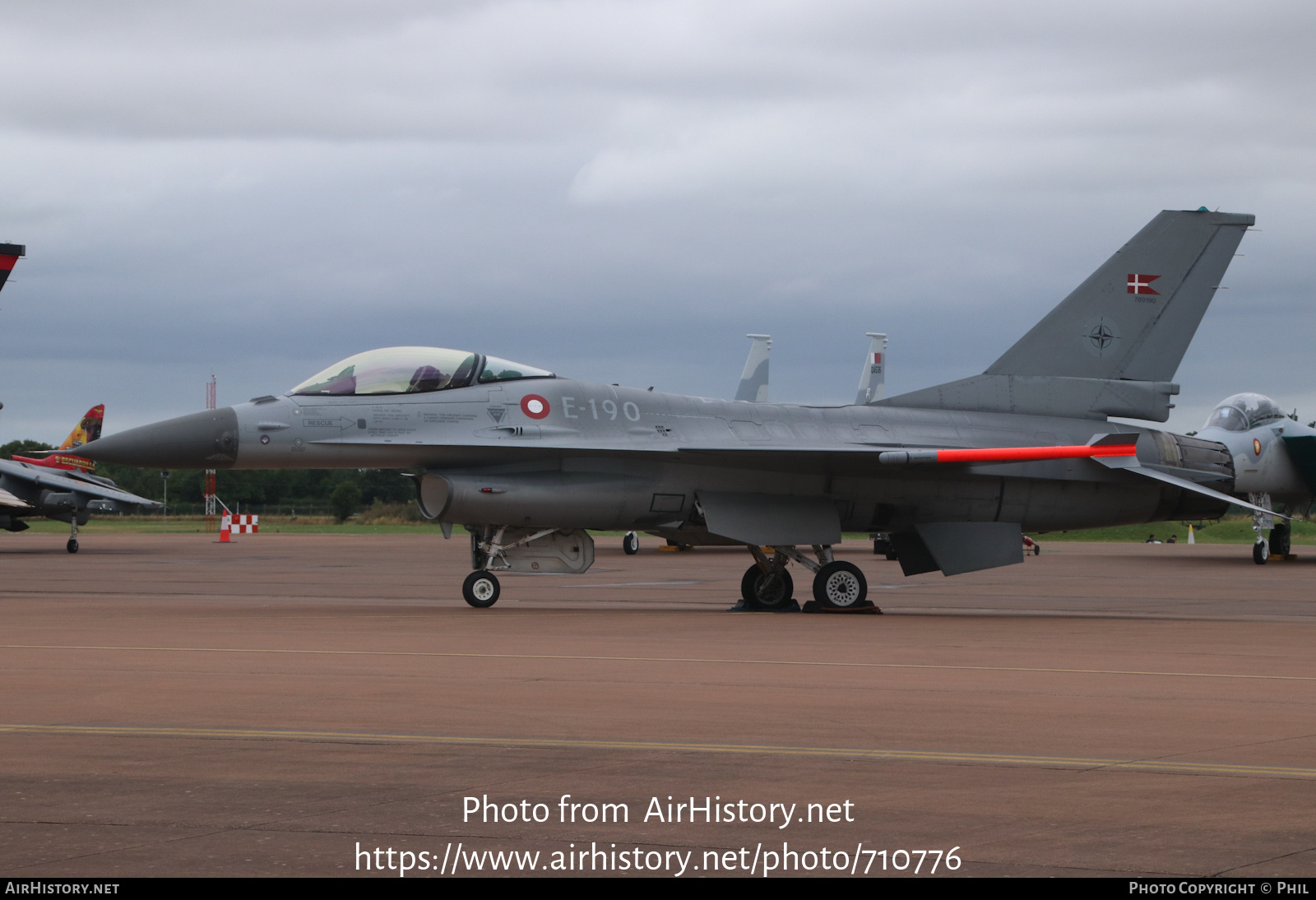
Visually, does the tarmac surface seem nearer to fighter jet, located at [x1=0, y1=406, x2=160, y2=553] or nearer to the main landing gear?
the main landing gear

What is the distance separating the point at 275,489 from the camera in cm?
8906

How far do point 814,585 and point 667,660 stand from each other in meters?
6.73

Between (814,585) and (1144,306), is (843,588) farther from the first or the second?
(1144,306)

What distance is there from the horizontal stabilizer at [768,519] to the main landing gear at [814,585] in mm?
312

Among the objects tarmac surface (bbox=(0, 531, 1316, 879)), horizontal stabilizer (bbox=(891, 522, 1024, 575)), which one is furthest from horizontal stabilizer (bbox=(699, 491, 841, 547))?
horizontal stabilizer (bbox=(891, 522, 1024, 575))

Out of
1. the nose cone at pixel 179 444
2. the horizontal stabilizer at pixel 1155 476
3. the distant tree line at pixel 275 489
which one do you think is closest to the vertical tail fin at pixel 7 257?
the nose cone at pixel 179 444

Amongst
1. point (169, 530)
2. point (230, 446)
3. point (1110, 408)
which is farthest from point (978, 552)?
point (169, 530)

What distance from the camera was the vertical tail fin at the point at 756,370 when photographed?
44281 mm

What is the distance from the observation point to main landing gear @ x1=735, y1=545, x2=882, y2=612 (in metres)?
17.1

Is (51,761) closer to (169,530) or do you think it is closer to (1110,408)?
(1110,408)

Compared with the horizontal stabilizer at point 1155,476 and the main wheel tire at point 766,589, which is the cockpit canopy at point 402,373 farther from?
the horizontal stabilizer at point 1155,476

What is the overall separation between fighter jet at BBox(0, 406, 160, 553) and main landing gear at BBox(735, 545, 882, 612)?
27.7 metres
